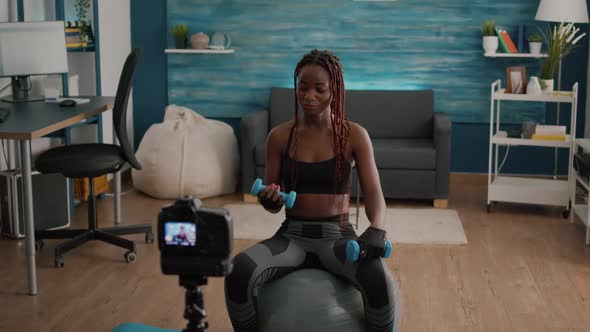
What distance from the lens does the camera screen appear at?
67.3 inches

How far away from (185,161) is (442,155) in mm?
1665

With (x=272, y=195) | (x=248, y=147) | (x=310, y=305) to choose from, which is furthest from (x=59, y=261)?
(x=272, y=195)

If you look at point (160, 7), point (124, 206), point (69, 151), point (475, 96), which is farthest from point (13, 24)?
point (475, 96)

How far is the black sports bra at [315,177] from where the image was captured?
2850 millimetres

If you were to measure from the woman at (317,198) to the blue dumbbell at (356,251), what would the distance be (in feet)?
0.25

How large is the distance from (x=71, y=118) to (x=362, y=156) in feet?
5.93

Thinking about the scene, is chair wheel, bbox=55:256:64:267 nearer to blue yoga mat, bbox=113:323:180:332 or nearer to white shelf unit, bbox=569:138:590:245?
blue yoga mat, bbox=113:323:180:332

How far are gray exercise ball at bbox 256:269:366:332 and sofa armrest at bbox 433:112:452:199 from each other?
2.80 m

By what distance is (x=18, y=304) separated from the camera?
12.2 ft

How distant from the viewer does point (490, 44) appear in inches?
231

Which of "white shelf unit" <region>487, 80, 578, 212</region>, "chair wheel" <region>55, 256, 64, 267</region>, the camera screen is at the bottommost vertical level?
"chair wheel" <region>55, 256, 64, 267</region>

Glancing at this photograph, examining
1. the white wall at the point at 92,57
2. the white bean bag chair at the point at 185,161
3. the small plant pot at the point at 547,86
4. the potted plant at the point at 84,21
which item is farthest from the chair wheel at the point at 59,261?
the small plant pot at the point at 547,86

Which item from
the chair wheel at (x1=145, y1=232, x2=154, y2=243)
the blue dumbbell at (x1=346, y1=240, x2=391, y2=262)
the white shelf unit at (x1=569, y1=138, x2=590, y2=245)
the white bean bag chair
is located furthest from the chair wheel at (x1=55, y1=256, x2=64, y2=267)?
the white shelf unit at (x1=569, y1=138, x2=590, y2=245)

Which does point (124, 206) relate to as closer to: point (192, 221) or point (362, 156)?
point (362, 156)
